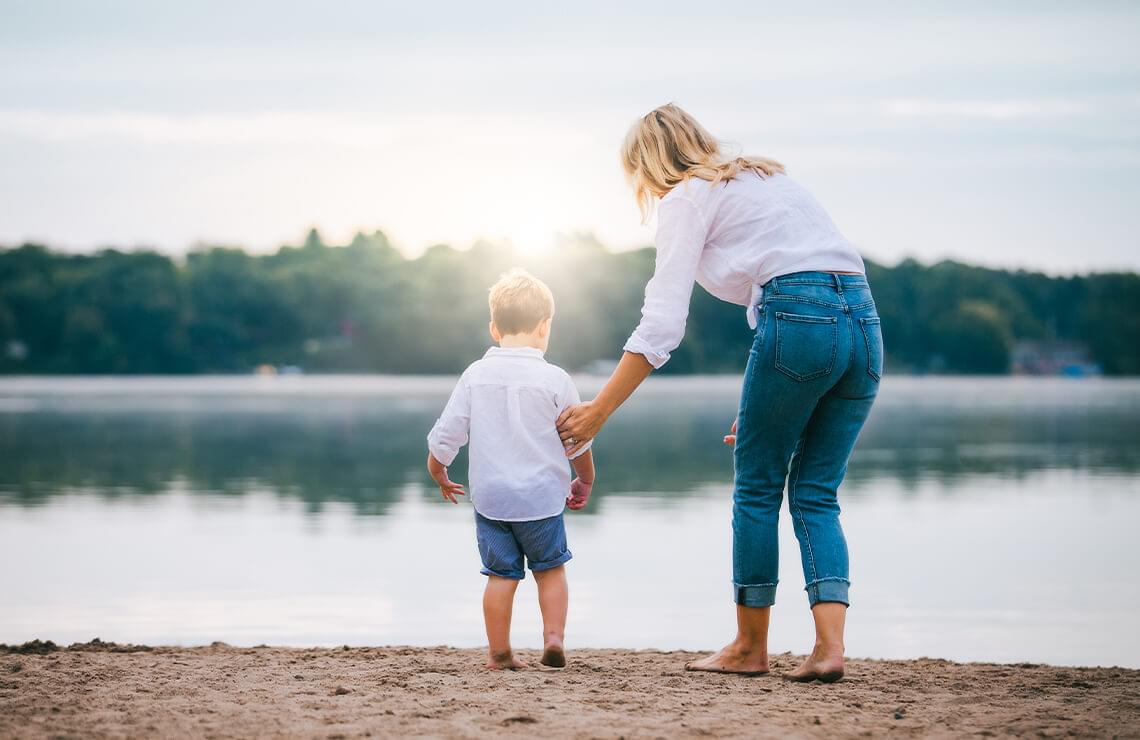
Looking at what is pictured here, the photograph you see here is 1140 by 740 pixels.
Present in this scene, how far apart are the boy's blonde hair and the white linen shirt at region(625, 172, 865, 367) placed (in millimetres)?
404

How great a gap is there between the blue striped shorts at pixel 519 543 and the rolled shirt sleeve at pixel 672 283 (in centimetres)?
59

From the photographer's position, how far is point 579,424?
376cm

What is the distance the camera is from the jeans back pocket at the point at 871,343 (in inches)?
140

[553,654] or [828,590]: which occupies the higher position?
[828,590]

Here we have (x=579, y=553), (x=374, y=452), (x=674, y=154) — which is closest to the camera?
(x=674, y=154)

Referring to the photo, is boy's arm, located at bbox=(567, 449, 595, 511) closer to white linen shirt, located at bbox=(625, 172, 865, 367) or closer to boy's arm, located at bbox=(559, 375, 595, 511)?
boy's arm, located at bbox=(559, 375, 595, 511)

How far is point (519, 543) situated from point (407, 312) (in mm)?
79064

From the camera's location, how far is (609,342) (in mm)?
76688

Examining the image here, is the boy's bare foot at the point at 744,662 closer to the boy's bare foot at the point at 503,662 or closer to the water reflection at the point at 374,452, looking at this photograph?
the boy's bare foot at the point at 503,662

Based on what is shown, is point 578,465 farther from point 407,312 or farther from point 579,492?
point 407,312

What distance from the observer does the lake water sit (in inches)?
192

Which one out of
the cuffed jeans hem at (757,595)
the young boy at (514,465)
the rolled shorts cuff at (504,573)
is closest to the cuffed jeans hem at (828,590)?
the cuffed jeans hem at (757,595)

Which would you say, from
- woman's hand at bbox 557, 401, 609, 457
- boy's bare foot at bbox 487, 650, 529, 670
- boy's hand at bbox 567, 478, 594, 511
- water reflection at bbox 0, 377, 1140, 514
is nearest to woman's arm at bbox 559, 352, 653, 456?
woman's hand at bbox 557, 401, 609, 457

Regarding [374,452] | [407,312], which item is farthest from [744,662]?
[407,312]
